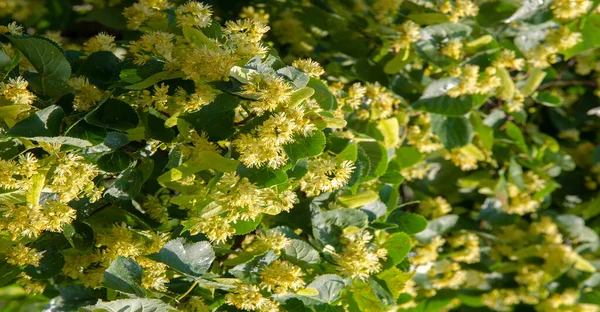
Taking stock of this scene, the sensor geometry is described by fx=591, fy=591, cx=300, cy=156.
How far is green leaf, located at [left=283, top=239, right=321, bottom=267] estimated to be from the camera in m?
1.19

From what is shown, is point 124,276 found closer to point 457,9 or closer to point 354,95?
point 354,95

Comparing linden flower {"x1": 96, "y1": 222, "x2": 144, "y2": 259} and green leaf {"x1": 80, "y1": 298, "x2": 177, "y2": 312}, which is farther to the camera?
linden flower {"x1": 96, "y1": 222, "x2": 144, "y2": 259}

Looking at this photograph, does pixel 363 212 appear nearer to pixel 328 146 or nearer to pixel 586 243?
pixel 328 146

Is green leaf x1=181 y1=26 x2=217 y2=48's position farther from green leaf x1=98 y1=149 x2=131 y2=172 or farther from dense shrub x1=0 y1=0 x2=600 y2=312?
green leaf x1=98 y1=149 x2=131 y2=172

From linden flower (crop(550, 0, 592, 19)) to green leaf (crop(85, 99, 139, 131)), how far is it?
4.06 ft

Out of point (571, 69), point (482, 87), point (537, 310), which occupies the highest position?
point (482, 87)

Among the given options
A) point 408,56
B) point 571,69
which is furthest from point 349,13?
point 571,69

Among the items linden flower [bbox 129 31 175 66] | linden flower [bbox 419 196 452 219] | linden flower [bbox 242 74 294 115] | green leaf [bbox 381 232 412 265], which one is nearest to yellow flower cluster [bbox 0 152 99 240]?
linden flower [bbox 129 31 175 66]

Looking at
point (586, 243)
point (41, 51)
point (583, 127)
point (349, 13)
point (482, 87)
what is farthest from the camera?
point (583, 127)

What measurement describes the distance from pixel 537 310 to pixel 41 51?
191 centimetres

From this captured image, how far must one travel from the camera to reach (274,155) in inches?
38.2

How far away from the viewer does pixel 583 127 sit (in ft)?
7.57

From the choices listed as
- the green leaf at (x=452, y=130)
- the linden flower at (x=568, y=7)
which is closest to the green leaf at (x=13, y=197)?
the green leaf at (x=452, y=130)

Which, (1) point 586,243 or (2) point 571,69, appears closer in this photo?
(1) point 586,243
